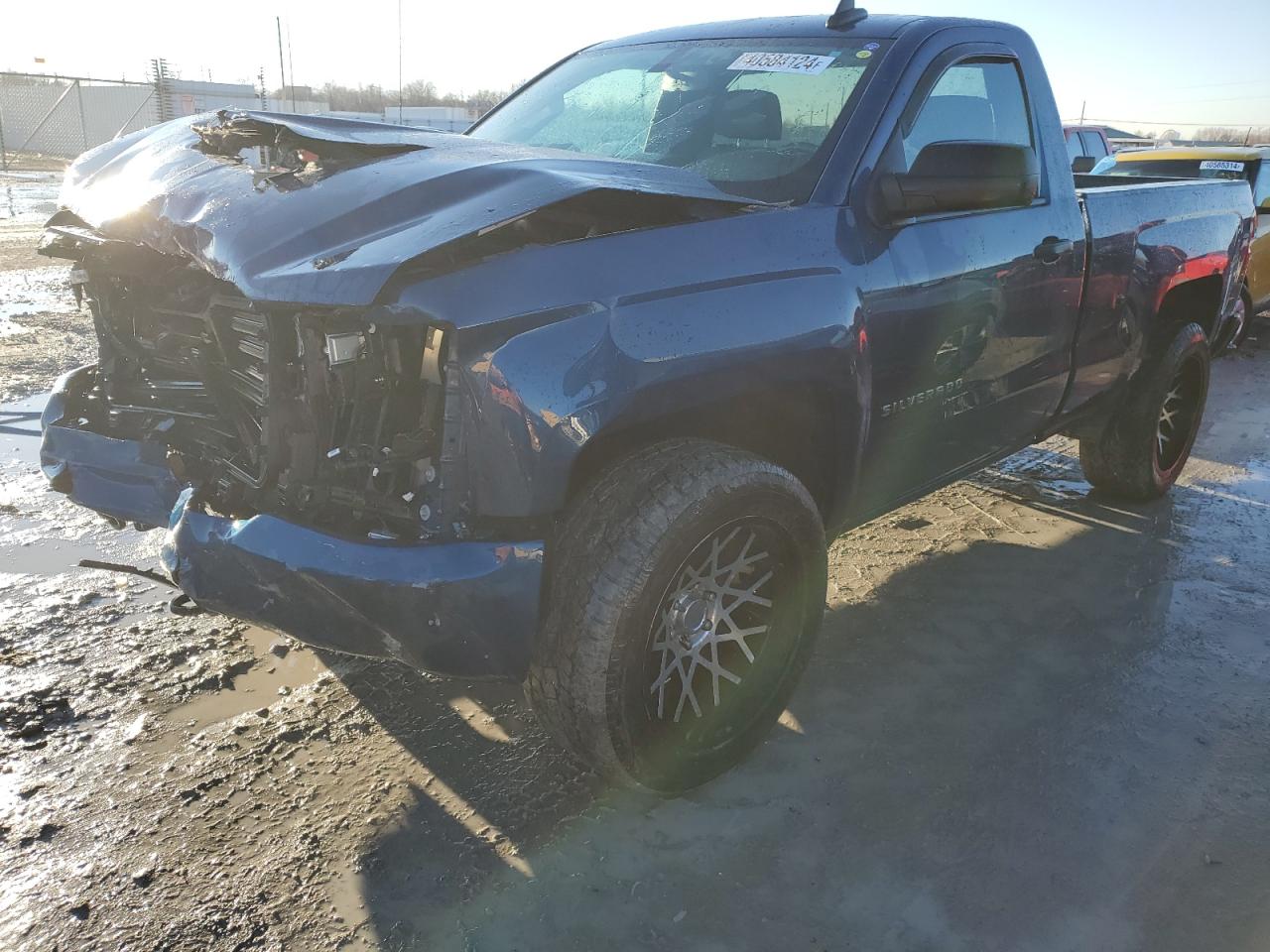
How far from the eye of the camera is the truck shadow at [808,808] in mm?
2180

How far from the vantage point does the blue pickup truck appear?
6.85 ft

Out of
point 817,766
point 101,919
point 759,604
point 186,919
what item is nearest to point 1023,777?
point 817,766

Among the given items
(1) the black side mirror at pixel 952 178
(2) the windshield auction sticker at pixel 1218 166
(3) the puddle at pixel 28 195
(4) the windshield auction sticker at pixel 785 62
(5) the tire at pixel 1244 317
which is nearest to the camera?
(1) the black side mirror at pixel 952 178

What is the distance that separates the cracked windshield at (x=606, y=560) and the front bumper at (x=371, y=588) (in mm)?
11

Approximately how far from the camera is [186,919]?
208 centimetres

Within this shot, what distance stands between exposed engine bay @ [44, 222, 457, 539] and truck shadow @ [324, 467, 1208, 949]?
83 centimetres

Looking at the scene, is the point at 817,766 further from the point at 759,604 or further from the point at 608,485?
the point at 608,485

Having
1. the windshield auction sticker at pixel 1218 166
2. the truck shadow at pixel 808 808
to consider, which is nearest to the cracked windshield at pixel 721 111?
the truck shadow at pixel 808 808

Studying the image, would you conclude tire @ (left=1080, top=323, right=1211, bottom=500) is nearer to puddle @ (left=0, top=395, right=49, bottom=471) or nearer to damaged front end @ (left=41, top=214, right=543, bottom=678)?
damaged front end @ (left=41, top=214, right=543, bottom=678)

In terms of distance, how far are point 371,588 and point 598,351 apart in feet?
2.31

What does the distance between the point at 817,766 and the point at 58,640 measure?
2.41m

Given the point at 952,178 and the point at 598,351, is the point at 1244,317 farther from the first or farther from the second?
the point at 598,351

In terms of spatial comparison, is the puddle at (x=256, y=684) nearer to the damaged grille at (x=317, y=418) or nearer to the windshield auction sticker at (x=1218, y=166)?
the damaged grille at (x=317, y=418)

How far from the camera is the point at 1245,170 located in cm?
873
